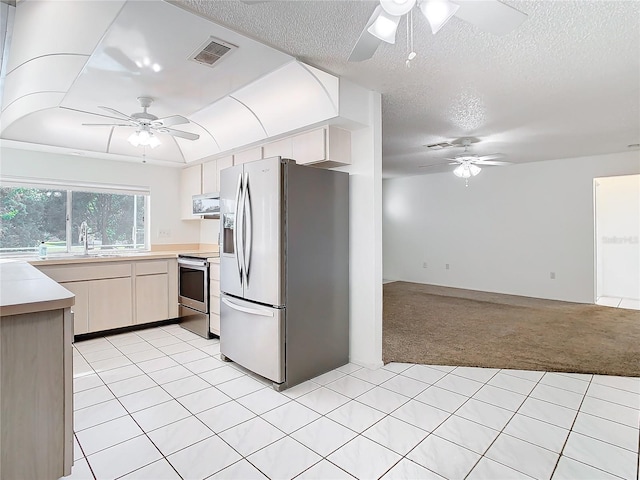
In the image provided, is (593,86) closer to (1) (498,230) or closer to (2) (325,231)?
(2) (325,231)

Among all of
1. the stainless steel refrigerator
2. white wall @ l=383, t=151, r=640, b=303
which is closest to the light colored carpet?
white wall @ l=383, t=151, r=640, b=303

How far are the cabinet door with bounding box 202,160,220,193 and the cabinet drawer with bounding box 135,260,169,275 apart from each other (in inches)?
43.1

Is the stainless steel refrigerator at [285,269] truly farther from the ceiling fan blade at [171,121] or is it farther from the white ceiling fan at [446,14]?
the white ceiling fan at [446,14]

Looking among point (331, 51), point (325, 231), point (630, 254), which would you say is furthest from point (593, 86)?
point (630, 254)

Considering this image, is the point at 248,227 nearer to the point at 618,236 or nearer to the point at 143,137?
the point at 143,137

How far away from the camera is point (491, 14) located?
1466 millimetres

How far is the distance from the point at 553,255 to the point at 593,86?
12.8ft

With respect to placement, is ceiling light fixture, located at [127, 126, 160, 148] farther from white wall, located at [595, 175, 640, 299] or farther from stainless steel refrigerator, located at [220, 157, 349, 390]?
white wall, located at [595, 175, 640, 299]

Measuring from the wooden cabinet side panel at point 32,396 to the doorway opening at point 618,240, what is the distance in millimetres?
7415

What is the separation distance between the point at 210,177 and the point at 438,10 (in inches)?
146

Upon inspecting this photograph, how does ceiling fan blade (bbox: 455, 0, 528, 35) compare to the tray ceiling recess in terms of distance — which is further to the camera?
the tray ceiling recess

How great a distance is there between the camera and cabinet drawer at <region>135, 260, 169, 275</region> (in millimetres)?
4195

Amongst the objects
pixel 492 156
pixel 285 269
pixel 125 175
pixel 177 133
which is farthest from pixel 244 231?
pixel 492 156

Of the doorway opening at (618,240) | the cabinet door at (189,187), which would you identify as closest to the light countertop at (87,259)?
the cabinet door at (189,187)
